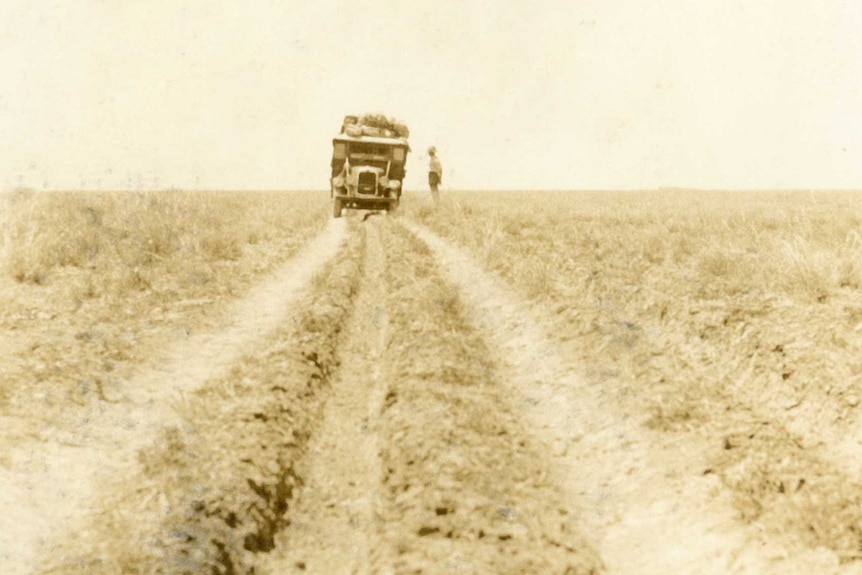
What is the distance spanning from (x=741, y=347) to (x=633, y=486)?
2.52 m

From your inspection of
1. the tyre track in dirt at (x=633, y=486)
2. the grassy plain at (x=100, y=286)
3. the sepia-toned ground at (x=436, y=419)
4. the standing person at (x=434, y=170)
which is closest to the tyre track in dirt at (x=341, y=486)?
the sepia-toned ground at (x=436, y=419)

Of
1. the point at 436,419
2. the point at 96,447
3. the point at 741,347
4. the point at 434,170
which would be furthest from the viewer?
the point at 434,170

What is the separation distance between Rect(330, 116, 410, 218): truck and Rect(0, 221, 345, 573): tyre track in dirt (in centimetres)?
1606

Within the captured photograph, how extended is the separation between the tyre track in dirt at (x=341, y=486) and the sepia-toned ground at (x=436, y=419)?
0.02 m

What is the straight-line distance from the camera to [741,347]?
598cm

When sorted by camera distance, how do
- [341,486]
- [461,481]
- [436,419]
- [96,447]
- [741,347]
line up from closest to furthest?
1. [461,481]
2. [341,486]
3. [96,447]
4. [436,419]
5. [741,347]

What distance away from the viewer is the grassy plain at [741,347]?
392 centimetres

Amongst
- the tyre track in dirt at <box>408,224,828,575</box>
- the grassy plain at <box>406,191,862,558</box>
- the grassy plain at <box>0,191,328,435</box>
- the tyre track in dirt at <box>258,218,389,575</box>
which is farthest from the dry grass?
the tyre track in dirt at <box>408,224,828,575</box>

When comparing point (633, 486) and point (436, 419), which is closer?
point (633, 486)

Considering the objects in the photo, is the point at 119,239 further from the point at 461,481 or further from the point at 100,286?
the point at 461,481

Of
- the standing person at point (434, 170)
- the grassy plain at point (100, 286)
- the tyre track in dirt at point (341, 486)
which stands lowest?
the tyre track in dirt at point (341, 486)

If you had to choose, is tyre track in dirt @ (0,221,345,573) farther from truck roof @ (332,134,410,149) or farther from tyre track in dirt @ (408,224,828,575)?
truck roof @ (332,134,410,149)

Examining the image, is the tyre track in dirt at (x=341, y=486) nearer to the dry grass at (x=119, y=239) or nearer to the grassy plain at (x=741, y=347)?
the grassy plain at (x=741, y=347)

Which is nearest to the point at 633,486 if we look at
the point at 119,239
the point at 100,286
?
the point at 100,286
